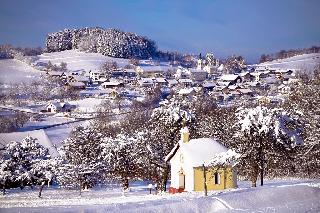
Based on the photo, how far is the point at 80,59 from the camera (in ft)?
311

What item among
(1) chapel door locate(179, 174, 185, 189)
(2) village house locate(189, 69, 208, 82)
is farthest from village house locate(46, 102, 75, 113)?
(2) village house locate(189, 69, 208, 82)

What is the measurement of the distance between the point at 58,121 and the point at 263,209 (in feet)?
A: 98.9

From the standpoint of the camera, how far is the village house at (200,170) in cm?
1778

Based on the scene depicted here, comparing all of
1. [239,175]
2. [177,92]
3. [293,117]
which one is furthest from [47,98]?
[293,117]

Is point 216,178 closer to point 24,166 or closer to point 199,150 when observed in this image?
point 199,150

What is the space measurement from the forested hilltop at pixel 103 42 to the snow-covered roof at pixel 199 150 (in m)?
73.2

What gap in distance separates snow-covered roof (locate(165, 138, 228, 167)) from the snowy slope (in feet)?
237

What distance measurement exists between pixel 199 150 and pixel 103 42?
81277 mm

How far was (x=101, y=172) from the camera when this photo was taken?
71.2 feet

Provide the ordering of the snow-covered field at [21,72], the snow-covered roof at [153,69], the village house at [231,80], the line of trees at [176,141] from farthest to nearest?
the snow-covered roof at [153,69]
the village house at [231,80]
the snow-covered field at [21,72]
the line of trees at [176,141]

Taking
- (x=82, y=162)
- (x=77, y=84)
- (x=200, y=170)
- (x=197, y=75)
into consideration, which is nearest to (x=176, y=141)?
(x=82, y=162)

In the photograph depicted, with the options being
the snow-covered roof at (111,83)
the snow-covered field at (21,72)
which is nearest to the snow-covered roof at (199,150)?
the snow-covered field at (21,72)

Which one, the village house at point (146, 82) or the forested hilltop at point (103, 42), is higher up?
the forested hilltop at point (103, 42)

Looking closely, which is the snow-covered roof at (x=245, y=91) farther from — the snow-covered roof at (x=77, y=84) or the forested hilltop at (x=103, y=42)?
the forested hilltop at (x=103, y=42)
